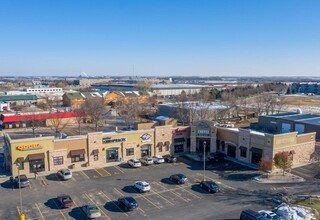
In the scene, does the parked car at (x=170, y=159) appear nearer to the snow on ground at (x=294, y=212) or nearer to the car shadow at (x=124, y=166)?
the car shadow at (x=124, y=166)

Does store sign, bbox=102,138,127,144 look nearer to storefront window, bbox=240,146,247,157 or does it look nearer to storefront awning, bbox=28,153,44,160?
storefront awning, bbox=28,153,44,160

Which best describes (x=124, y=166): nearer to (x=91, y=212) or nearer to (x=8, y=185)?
(x=8, y=185)

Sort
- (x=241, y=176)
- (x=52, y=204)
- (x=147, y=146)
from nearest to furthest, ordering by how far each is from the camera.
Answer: (x=52, y=204) → (x=241, y=176) → (x=147, y=146)

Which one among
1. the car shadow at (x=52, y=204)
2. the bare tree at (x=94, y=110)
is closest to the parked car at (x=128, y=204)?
the car shadow at (x=52, y=204)

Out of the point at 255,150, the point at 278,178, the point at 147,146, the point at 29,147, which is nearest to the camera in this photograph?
the point at 278,178

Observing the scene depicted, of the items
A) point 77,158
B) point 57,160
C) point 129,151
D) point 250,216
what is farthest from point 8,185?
point 250,216

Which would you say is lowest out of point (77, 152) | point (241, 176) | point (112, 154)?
point (241, 176)

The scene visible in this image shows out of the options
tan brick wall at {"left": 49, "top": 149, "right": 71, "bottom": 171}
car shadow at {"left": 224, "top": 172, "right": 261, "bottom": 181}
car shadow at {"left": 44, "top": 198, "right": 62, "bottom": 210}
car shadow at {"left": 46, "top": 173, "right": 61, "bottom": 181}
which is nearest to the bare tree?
tan brick wall at {"left": 49, "top": 149, "right": 71, "bottom": 171}
